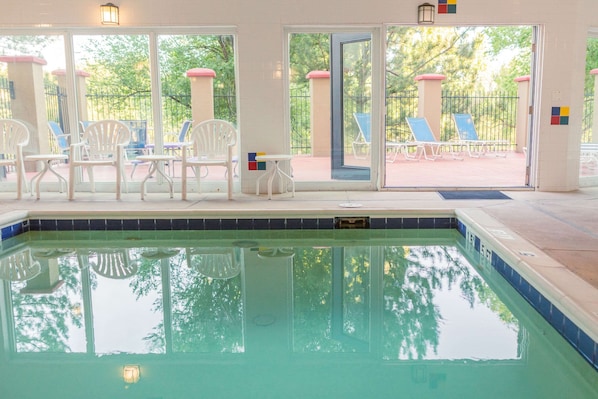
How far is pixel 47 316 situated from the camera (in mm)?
3172

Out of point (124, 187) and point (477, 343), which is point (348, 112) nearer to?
point (124, 187)

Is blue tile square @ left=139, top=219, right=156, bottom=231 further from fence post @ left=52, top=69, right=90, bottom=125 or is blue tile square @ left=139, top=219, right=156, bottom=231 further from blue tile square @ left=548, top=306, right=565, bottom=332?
blue tile square @ left=548, top=306, right=565, bottom=332

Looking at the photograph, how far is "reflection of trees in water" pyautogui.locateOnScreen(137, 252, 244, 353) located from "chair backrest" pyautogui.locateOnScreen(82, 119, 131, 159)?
7.55 feet

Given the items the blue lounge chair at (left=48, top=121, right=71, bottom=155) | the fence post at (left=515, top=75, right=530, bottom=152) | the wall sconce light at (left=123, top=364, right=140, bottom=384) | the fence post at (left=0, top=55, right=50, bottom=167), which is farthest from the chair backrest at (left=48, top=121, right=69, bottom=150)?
the fence post at (left=515, top=75, right=530, bottom=152)

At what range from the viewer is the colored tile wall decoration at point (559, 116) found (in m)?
6.15

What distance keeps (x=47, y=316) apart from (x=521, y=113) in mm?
10355

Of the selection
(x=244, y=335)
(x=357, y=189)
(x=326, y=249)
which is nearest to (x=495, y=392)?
(x=244, y=335)

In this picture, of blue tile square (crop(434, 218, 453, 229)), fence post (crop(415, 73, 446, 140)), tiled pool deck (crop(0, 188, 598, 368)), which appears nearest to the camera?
tiled pool deck (crop(0, 188, 598, 368))

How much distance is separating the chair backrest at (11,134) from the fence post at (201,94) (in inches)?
74.8

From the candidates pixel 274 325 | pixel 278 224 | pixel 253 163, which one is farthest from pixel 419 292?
pixel 253 163

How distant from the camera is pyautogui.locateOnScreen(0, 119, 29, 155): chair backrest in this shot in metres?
6.20

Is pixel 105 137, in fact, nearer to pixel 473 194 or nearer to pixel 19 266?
pixel 19 266

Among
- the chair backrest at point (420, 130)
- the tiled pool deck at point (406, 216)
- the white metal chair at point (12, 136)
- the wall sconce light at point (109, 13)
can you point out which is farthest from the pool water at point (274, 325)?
the chair backrest at point (420, 130)

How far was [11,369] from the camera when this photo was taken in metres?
2.50
